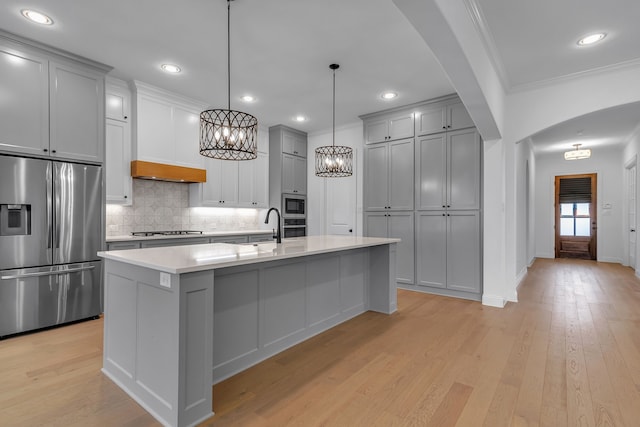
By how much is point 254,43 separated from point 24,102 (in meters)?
2.33

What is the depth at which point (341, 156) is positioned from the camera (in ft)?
12.8

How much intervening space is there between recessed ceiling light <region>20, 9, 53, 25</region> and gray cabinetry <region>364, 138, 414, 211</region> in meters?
4.22

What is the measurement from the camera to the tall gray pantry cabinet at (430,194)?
4.46 metres

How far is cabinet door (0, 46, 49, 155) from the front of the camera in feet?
10.0

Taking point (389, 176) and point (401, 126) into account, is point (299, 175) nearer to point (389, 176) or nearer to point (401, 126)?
point (389, 176)

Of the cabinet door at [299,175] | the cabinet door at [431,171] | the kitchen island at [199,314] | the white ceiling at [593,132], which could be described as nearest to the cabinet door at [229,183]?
the cabinet door at [299,175]

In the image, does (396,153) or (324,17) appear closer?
(324,17)

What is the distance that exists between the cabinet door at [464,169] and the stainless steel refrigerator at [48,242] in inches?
177

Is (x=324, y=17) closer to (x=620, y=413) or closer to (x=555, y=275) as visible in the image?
(x=620, y=413)

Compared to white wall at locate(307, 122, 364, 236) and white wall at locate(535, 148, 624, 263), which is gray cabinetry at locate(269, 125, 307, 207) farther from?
white wall at locate(535, 148, 624, 263)

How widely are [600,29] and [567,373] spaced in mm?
2986

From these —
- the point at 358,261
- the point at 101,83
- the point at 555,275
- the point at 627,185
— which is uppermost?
the point at 101,83

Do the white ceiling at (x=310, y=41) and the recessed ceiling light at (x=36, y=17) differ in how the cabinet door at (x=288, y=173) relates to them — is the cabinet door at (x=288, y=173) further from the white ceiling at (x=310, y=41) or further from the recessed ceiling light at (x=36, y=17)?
the recessed ceiling light at (x=36, y=17)

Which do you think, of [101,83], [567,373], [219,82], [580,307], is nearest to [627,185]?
[580,307]
